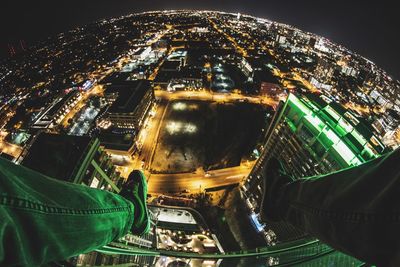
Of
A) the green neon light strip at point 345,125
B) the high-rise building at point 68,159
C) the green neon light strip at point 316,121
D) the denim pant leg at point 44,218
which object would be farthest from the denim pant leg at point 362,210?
the high-rise building at point 68,159

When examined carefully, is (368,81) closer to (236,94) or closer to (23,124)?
(236,94)

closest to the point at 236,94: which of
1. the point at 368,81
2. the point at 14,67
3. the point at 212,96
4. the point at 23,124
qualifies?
the point at 212,96

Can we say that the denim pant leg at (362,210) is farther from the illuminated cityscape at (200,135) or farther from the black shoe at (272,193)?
the illuminated cityscape at (200,135)

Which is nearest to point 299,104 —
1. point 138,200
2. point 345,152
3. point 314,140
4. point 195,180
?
point 314,140

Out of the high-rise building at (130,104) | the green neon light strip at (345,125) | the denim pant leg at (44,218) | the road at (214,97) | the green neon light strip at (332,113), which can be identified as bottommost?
the denim pant leg at (44,218)

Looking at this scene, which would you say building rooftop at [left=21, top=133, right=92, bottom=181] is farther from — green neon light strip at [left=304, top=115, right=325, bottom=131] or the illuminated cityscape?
green neon light strip at [left=304, top=115, right=325, bottom=131]

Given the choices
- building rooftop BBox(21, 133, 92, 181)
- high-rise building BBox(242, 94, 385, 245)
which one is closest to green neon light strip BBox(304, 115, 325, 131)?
high-rise building BBox(242, 94, 385, 245)

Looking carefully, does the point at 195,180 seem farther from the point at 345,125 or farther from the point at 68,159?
the point at 345,125
